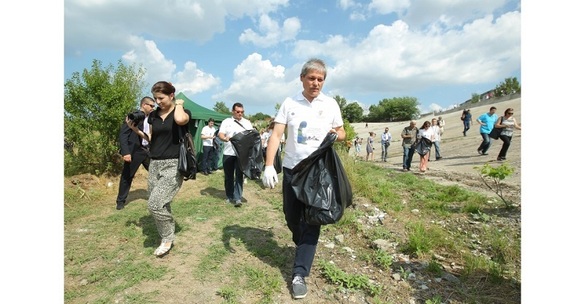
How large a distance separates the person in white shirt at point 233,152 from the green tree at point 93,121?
412 centimetres

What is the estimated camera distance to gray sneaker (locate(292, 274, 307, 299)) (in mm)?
2641

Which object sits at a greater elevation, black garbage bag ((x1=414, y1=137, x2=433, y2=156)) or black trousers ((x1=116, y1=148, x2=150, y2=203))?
black garbage bag ((x1=414, y1=137, x2=433, y2=156))

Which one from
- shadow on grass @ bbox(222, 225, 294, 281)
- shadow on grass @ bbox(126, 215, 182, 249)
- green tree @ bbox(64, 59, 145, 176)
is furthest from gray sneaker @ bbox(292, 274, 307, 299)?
green tree @ bbox(64, 59, 145, 176)

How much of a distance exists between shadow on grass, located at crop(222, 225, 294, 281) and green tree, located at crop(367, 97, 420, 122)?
295ft

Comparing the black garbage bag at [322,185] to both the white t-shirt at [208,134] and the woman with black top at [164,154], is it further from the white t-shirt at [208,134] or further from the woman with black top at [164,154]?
the white t-shirt at [208,134]

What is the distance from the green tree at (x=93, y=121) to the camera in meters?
7.86

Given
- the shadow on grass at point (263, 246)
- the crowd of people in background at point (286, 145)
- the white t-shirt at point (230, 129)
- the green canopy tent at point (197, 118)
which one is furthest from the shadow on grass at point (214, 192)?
the green canopy tent at point (197, 118)

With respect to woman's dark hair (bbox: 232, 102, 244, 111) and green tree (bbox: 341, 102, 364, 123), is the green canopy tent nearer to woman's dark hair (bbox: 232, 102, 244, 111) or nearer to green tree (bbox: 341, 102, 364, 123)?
woman's dark hair (bbox: 232, 102, 244, 111)

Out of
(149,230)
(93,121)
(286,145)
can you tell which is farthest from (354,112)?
(286,145)

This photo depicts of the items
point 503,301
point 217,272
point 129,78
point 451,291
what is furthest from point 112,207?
point 503,301

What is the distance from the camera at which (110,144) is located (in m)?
8.15

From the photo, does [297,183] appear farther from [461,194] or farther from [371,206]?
[461,194]

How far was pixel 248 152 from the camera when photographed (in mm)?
5129

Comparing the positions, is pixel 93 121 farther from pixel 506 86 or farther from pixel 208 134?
pixel 506 86
